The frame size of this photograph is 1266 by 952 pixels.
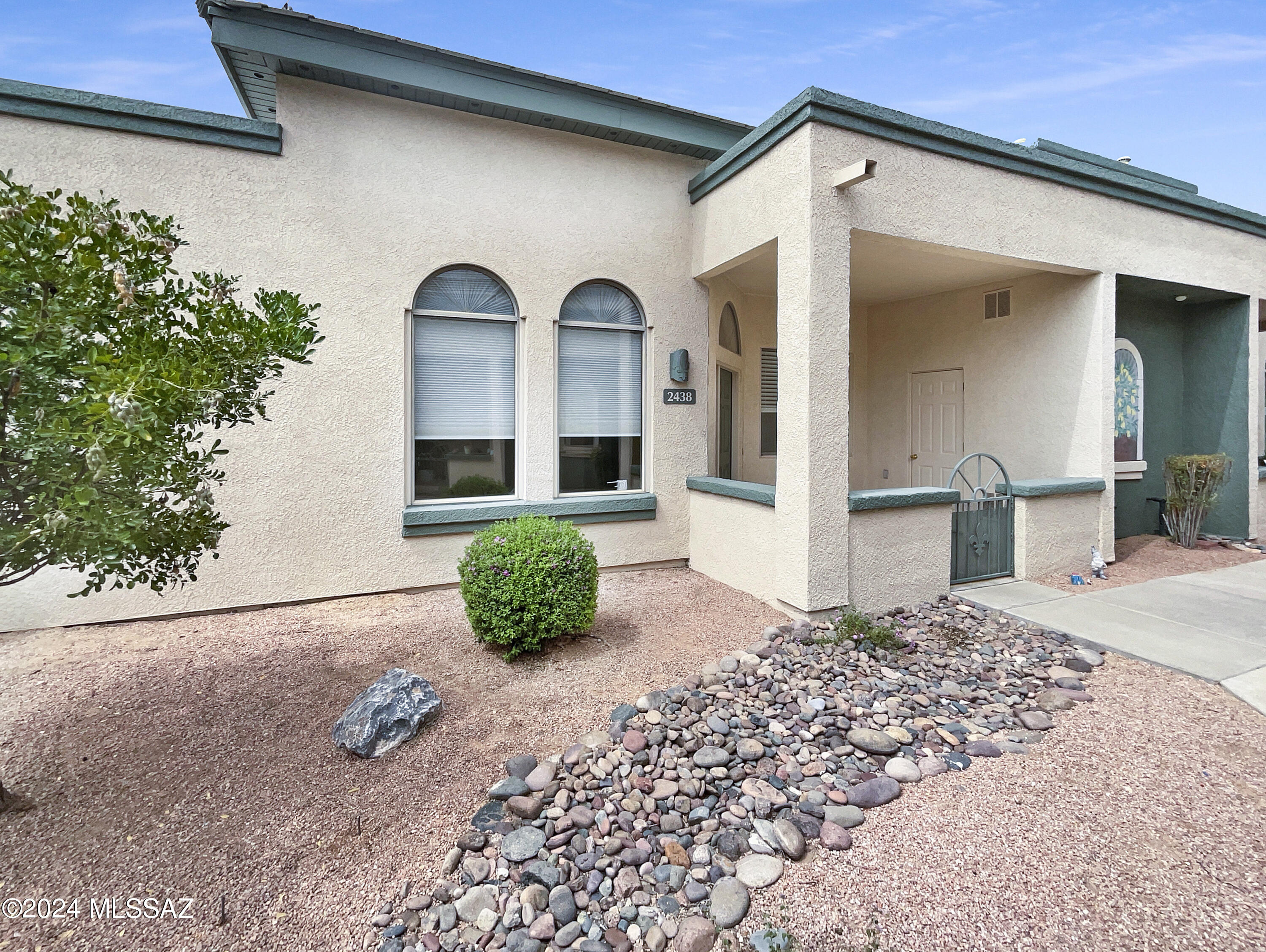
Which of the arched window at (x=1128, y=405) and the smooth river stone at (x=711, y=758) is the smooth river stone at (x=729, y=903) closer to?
the smooth river stone at (x=711, y=758)

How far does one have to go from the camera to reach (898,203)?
490 centimetres

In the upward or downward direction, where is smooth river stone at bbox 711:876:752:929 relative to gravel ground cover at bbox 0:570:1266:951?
downward

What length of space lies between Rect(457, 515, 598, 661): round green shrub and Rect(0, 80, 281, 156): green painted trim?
383 centimetres

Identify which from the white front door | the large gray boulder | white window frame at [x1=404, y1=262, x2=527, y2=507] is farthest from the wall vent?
the large gray boulder

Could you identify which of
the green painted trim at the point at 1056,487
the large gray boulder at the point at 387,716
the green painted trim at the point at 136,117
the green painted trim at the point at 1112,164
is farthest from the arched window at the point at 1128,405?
the green painted trim at the point at 136,117

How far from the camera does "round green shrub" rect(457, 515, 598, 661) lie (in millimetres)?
3941

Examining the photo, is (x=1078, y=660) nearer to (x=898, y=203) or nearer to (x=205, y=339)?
(x=898, y=203)

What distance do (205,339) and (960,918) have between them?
A: 3.58 metres

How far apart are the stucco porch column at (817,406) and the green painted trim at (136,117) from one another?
444 cm

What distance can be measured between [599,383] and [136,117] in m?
4.21

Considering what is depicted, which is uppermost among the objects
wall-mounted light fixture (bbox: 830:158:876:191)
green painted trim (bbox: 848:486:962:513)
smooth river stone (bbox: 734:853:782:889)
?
wall-mounted light fixture (bbox: 830:158:876:191)

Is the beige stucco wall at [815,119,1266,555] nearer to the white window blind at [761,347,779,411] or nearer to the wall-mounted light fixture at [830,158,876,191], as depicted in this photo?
the wall-mounted light fixture at [830,158,876,191]

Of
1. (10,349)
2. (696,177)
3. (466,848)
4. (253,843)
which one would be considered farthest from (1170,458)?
(10,349)

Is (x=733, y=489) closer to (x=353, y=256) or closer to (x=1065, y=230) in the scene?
(x=353, y=256)
